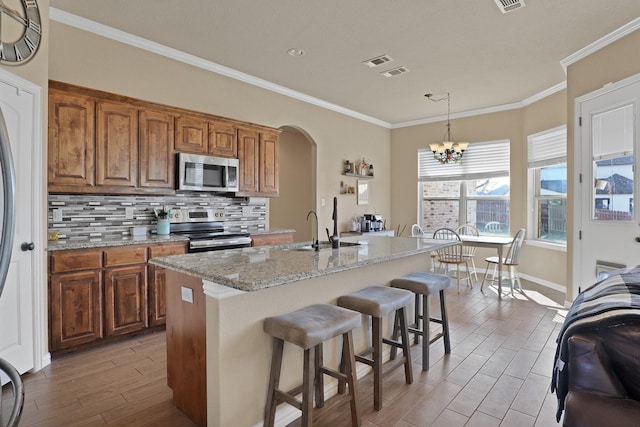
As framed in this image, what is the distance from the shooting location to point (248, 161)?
4441 millimetres

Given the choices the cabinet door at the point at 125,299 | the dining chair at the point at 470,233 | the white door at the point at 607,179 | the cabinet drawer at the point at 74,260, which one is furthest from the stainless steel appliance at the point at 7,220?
the dining chair at the point at 470,233

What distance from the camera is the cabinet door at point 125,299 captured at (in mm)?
3066

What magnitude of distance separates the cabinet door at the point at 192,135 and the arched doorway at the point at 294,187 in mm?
2357

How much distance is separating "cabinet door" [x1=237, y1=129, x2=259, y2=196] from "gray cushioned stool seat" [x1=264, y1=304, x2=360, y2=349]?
2.65 m

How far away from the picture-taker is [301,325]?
177 centimetres

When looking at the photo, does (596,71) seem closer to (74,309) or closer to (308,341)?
(308,341)

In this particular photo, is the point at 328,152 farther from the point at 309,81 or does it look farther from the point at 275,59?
the point at 275,59

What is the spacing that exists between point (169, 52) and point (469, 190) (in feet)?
17.7

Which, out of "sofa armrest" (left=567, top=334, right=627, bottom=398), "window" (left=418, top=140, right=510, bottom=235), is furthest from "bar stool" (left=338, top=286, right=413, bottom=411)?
"window" (left=418, top=140, right=510, bottom=235)

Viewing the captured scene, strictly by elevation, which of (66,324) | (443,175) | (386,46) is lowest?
(66,324)

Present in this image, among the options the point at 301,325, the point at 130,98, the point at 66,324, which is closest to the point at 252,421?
the point at 301,325

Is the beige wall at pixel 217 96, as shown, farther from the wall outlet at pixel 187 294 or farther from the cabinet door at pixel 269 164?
the wall outlet at pixel 187 294

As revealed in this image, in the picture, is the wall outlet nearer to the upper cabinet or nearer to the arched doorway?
the upper cabinet

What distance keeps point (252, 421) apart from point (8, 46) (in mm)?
2800
